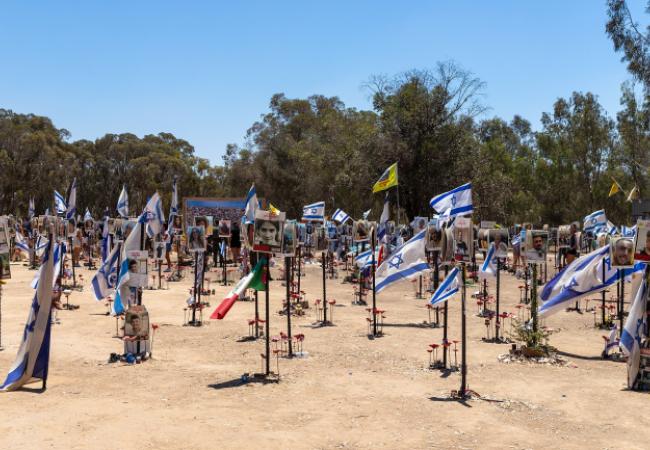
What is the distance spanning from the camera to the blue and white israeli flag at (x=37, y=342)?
12.2 meters

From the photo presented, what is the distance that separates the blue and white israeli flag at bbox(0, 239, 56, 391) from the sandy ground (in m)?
0.42

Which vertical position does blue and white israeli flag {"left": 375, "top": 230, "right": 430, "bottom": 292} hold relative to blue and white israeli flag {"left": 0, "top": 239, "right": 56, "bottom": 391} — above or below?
above

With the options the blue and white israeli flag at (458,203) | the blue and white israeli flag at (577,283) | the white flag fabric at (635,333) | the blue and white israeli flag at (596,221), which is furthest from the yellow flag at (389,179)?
the blue and white israeli flag at (596,221)

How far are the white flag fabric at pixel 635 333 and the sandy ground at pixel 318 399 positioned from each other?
0.50 m

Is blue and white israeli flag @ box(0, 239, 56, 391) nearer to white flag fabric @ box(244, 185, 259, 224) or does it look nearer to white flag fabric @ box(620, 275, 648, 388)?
white flag fabric @ box(244, 185, 259, 224)

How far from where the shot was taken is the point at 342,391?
12.4 meters

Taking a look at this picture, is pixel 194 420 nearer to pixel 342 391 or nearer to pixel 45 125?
pixel 342 391

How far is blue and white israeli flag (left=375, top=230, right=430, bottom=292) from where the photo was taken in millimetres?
→ 15602

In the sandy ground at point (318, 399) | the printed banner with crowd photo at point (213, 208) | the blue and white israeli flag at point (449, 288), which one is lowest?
the sandy ground at point (318, 399)

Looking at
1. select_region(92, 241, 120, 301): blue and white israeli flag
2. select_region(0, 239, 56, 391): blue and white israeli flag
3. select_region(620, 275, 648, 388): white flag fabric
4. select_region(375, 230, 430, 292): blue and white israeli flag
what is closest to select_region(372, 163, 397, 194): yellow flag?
select_region(375, 230, 430, 292): blue and white israeli flag

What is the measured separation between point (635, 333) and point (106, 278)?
13.3 meters

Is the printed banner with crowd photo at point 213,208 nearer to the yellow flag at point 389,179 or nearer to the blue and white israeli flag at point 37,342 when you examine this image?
the yellow flag at point 389,179

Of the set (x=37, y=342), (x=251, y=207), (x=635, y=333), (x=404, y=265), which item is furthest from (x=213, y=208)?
(x=635, y=333)

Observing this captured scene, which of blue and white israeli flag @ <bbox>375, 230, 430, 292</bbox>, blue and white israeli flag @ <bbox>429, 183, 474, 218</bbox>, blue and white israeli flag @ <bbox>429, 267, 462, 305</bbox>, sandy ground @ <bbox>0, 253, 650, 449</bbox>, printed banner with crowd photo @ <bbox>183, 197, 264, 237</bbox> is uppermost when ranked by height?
printed banner with crowd photo @ <bbox>183, 197, 264, 237</bbox>
